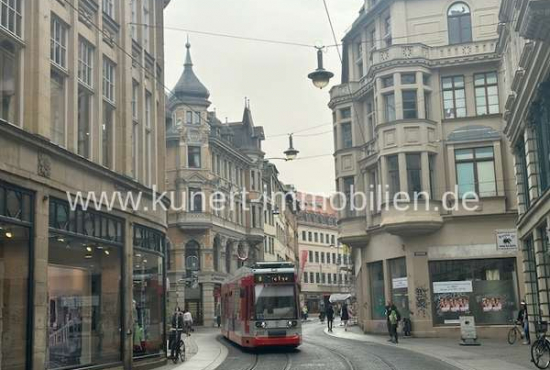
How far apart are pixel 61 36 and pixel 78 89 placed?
1.48 meters

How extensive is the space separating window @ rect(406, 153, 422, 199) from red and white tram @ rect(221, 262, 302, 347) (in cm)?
1099

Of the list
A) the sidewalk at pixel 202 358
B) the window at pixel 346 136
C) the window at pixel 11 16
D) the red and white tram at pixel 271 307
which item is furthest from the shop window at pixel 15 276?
the window at pixel 346 136

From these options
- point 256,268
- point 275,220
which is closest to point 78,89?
point 256,268

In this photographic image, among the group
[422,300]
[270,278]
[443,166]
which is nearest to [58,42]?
[270,278]

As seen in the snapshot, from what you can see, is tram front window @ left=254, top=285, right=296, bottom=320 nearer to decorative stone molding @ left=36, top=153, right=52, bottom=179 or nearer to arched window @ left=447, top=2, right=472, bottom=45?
decorative stone molding @ left=36, top=153, right=52, bottom=179

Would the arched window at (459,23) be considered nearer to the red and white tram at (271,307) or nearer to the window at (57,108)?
the red and white tram at (271,307)

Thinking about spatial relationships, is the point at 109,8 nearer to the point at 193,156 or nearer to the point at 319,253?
the point at 193,156

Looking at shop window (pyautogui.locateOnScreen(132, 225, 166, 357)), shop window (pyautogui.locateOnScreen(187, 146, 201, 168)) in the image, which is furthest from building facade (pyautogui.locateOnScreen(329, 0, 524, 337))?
shop window (pyautogui.locateOnScreen(187, 146, 201, 168))

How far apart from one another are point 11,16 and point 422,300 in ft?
83.9

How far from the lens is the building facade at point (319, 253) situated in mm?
120125

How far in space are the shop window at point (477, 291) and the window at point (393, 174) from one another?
→ 4290 millimetres

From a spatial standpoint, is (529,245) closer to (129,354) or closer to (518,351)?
(518,351)

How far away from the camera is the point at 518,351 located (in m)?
25.6

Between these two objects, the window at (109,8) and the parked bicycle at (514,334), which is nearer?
the window at (109,8)
